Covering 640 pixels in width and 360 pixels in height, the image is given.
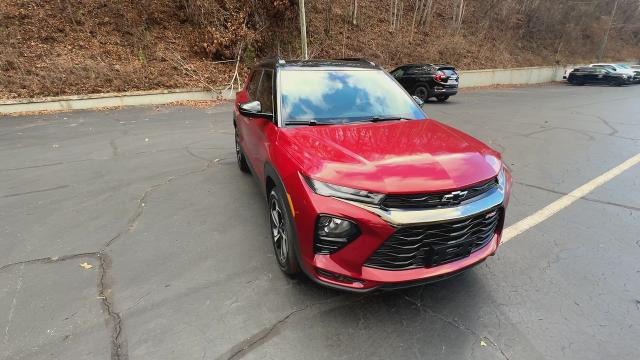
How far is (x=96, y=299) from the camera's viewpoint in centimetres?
291

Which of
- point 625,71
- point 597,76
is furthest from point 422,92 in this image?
point 625,71

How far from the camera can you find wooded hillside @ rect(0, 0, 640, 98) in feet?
44.9

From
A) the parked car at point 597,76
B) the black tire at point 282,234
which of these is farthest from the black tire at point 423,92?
the parked car at point 597,76

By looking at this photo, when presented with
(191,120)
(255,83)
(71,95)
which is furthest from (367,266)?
(71,95)

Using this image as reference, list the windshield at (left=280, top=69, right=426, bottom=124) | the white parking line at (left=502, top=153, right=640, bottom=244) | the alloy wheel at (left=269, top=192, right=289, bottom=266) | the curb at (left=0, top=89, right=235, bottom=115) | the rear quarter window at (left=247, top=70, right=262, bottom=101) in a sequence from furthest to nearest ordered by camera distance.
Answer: the curb at (left=0, top=89, right=235, bottom=115)
the rear quarter window at (left=247, top=70, right=262, bottom=101)
the white parking line at (left=502, top=153, right=640, bottom=244)
the windshield at (left=280, top=69, right=426, bottom=124)
the alloy wheel at (left=269, top=192, right=289, bottom=266)

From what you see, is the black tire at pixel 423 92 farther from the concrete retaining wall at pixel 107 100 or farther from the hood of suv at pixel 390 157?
the hood of suv at pixel 390 157

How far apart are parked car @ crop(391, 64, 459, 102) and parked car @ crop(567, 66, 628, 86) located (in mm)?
16300

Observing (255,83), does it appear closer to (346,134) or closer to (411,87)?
(346,134)

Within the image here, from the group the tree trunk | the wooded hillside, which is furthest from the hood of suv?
the tree trunk

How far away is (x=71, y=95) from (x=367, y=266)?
14024mm

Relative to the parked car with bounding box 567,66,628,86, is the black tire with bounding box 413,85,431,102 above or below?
above

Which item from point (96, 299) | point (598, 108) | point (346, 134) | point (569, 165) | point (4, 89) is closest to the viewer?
point (96, 299)

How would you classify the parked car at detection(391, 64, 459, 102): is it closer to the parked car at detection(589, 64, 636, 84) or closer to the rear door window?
the rear door window

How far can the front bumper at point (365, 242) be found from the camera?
7.76 ft
